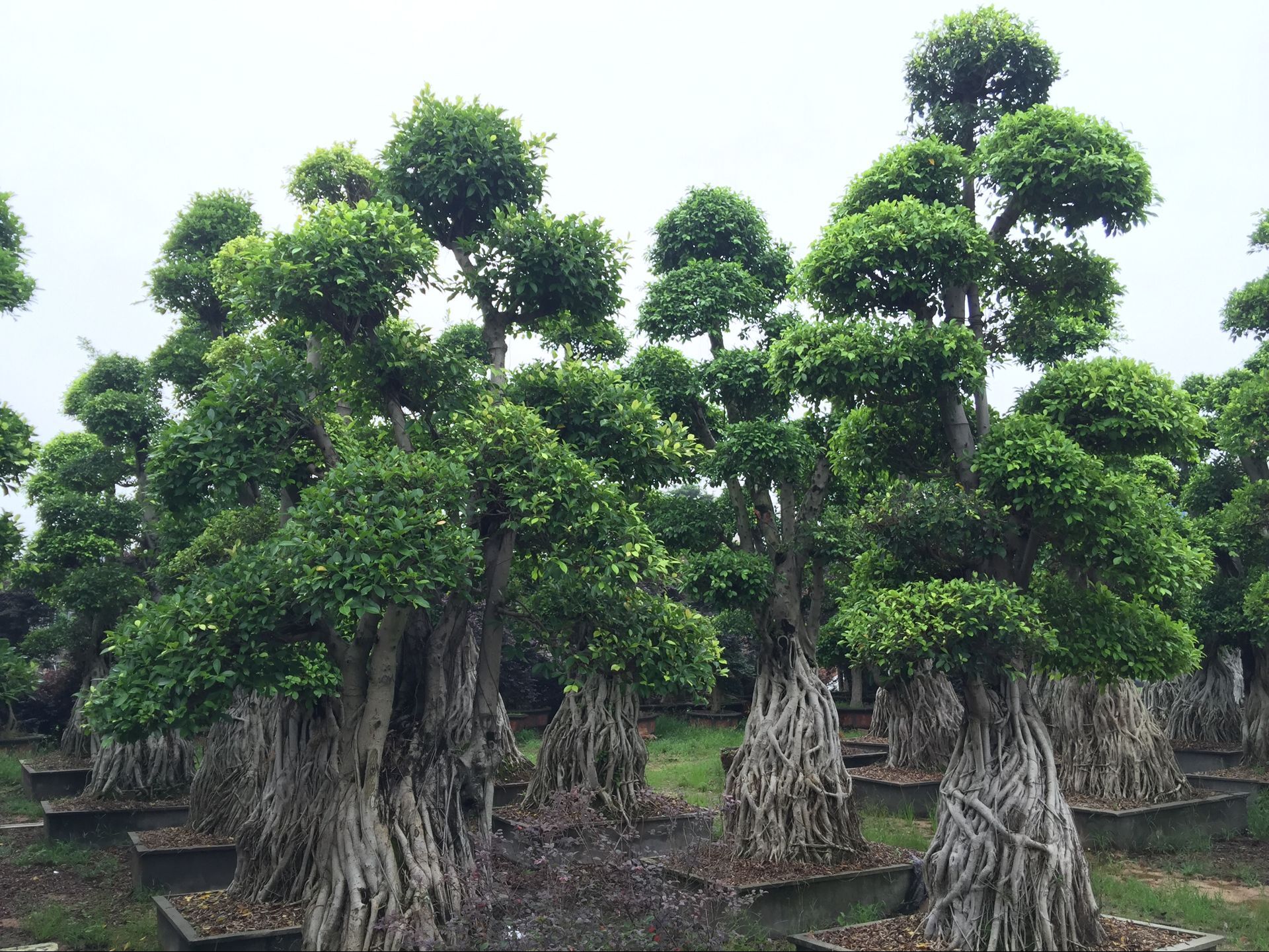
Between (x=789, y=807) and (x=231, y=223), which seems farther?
(x=231, y=223)

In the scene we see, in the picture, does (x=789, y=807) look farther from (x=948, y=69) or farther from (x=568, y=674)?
(x=948, y=69)

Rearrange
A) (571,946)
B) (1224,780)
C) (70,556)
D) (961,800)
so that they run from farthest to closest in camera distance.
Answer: (70,556) < (1224,780) < (961,800) < (571,946)

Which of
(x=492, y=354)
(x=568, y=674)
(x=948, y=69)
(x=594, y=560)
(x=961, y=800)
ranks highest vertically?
(x=948, y=69)

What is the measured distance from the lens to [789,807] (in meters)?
11.0

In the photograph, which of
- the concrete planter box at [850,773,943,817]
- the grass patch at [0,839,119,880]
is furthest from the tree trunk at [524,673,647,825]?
the grass patch at [0,839,119,880]

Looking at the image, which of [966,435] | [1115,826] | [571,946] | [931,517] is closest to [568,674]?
[571,946]

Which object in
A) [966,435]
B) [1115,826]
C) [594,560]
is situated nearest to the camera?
[594,560]

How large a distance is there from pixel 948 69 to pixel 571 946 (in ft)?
30.4

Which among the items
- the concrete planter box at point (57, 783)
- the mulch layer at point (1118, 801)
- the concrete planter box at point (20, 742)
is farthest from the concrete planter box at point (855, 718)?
the concrete planter box at point (20, 742)

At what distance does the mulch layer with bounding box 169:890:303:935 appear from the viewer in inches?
333

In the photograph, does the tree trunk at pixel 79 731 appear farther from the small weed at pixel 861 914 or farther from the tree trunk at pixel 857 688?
the tree trunk at pixel 857 688

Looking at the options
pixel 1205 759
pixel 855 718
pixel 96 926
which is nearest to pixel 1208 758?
pixel 1205 759

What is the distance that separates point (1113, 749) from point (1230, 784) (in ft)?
8.05

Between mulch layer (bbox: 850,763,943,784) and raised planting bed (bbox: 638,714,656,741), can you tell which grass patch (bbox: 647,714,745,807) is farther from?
mulch layer (bbox: 850,763,943,784)
